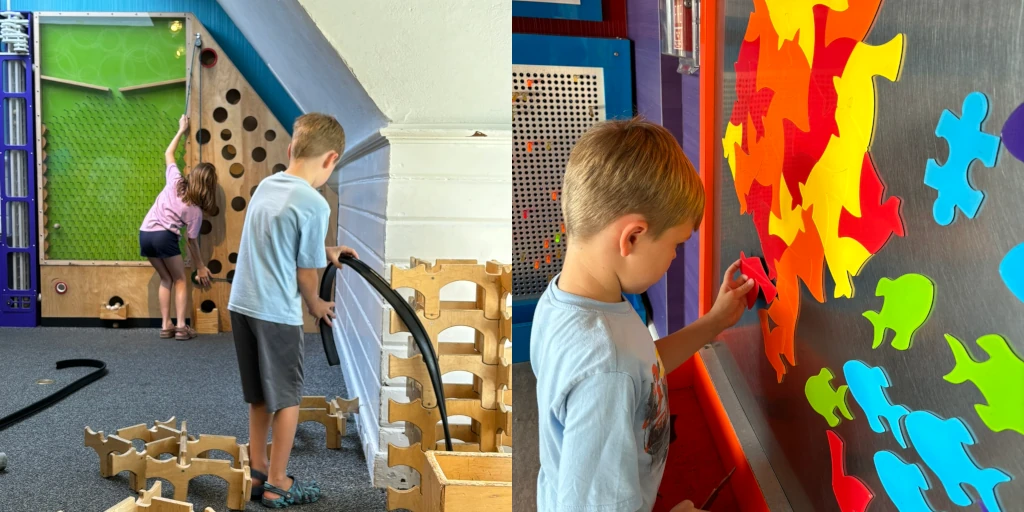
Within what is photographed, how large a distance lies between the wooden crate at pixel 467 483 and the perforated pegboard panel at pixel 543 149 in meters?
0.45

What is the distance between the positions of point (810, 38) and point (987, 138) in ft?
0.44

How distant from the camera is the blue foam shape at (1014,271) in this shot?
0.58 feet

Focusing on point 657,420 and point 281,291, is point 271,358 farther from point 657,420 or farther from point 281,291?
point 657,420

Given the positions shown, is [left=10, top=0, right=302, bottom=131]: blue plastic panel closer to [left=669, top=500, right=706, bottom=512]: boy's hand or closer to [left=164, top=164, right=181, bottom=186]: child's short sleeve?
[left=164, top=164, right=181, bottom=186]: child's short sleeve

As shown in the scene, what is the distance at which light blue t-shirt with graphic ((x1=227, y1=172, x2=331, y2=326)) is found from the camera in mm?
1115

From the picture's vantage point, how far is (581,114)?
44 cm

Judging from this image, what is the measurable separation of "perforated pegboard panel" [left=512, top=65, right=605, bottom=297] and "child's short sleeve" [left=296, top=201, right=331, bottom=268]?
27.8 inches

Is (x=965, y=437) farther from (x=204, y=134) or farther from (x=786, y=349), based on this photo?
(x=204, y=134)

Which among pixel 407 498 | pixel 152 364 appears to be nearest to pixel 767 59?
pixel 407 498

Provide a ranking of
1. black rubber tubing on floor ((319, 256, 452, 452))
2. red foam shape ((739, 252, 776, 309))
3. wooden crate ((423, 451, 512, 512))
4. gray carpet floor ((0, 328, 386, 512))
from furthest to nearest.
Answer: gray carpet floor ((0, 328, 386, 512)) → black rubber tubing on floor ((319, 256, 452, 452)) → wooden crate ((423, 451, 512, 512)) → red foam shape ((739, 252, 776, 309))

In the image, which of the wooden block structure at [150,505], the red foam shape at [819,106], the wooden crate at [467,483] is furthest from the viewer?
the wooden block structure at [150,505]

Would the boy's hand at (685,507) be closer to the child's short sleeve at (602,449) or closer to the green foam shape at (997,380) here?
the child's short sleeve at (602,449)

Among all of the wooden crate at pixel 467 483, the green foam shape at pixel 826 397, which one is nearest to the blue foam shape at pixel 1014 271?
the green foam shape at pixel 826 397

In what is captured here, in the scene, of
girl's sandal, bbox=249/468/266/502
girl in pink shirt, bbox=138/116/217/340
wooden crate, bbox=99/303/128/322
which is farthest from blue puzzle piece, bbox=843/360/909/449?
wooden crate, bbox=99/303/128/322
